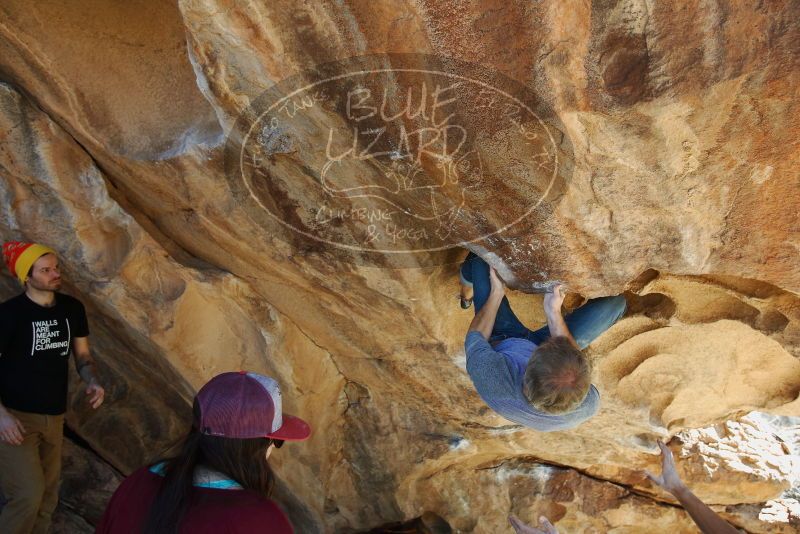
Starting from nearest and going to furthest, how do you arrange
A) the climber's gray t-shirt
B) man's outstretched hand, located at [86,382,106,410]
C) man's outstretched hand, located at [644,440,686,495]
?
1. man's outstretched hand, located at [644,440,686,495]
2. the climber's gray t-shirt
3. man's outstretched hand, located at [86,382,106,410]

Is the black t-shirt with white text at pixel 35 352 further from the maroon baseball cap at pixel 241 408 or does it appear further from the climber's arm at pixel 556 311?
the climber's arm at pixel 556 311

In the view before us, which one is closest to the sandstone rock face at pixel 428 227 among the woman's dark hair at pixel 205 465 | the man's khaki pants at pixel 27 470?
the man's khaki pants at pixel 27 470

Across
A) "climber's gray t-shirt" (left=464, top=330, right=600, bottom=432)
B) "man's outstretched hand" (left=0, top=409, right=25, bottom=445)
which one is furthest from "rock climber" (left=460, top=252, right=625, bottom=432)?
"man's outstretched hand" (left=0, top=409, right=25, bottom=445)

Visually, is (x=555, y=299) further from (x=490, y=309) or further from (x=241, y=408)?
(x=241, y=408)

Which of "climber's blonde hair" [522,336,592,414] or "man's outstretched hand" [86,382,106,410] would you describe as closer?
"climber's blonde hair" [522,336,592,414]

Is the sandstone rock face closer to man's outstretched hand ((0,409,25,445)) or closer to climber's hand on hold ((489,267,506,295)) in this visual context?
climber's hand on hold ((489,267,506,295))

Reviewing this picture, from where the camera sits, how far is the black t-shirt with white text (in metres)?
2.39

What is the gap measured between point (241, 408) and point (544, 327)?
1323mm

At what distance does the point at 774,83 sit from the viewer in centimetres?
159

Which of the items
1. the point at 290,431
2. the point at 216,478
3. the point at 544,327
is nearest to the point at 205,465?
the point at 216,478

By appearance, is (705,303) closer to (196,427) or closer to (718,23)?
(718,23)

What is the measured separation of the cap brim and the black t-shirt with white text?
1380 millimetres

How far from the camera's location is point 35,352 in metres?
2.43

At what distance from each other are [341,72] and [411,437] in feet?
6.50
